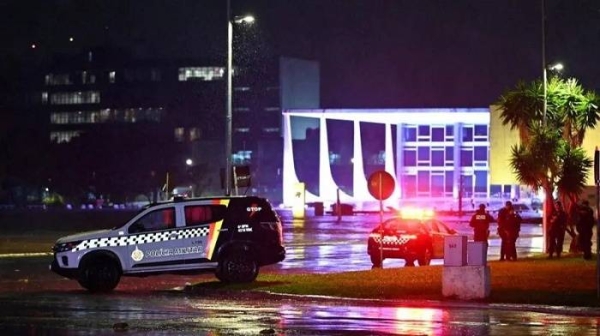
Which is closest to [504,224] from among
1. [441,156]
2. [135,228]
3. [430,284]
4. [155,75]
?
[430,284]

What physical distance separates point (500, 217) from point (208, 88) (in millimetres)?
131350

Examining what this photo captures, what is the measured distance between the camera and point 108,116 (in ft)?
532

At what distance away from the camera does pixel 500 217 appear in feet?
95.8

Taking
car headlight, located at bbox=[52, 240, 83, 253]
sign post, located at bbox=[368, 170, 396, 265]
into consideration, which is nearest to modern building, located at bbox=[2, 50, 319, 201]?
sign post, located at bbox=[368, 170, 396, 265]

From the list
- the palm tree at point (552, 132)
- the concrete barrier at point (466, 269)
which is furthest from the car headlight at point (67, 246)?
the palm tree at point (552, 132)

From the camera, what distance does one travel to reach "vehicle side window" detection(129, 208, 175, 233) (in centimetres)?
2209

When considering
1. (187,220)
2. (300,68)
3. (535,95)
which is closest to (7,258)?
(187,220)

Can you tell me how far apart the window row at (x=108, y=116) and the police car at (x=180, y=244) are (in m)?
135

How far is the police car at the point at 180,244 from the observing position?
71.1 feet

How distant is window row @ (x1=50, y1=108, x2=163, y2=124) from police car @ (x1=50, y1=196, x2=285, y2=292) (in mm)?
134930

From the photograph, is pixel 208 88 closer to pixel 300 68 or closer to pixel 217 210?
pixel 300 68

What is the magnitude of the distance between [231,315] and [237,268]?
604 cm

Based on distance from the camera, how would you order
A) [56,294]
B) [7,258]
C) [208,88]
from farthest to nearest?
[208,88] < [7,258] < [56,294]

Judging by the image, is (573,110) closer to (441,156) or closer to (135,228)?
(135,228)
